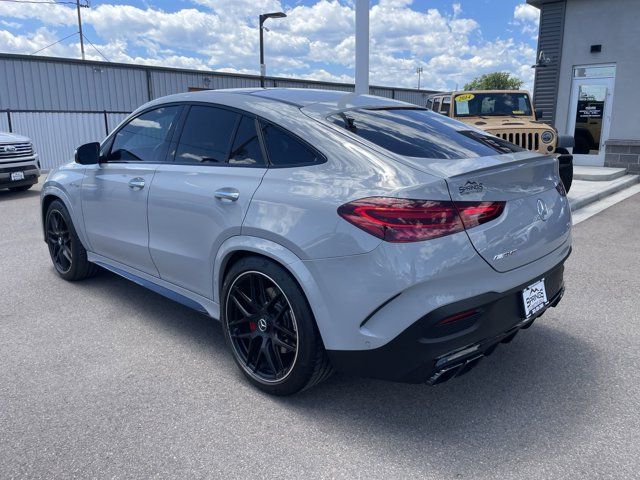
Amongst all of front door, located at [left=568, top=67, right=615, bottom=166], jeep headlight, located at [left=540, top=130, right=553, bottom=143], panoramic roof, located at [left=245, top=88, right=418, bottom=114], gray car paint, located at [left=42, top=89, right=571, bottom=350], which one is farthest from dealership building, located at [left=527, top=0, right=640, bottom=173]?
gray car paint, located at [left=42, top=89, right=571, bottom=350]

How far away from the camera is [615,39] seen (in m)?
14.3

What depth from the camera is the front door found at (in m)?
14.7

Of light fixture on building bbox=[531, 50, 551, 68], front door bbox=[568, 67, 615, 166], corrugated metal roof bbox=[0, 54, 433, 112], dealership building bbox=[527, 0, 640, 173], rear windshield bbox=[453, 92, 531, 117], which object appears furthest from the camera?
corrugated metal roof bbox=[0, 54, 433, 112]

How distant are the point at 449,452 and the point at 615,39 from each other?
15.4 meters

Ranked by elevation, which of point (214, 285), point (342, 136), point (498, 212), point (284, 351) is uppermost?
point (342, 136)

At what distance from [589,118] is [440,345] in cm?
1517

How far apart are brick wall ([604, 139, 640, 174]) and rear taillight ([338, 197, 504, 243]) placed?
41.9 ft

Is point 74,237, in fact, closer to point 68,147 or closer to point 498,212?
point 498,212

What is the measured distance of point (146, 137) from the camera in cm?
392

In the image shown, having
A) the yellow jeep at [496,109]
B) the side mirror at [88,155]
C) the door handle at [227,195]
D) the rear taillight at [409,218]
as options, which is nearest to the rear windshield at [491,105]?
the yellow jeep at [496,109]

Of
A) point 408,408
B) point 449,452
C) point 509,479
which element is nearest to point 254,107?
point 408,408

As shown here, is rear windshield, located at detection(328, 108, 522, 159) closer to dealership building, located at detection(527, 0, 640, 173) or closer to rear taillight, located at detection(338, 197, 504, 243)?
rear taillight, located at detection(338, 197, 504, 243)

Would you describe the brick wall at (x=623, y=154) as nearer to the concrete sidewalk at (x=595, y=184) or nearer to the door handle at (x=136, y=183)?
the concrete sidewalk at (x=595, y=184)

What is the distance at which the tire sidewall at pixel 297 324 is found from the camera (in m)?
2.60
